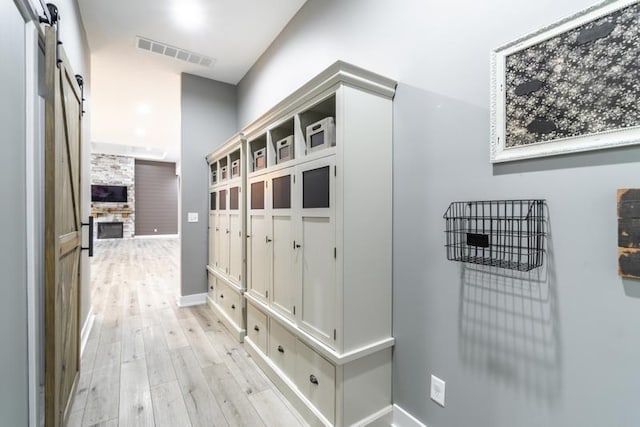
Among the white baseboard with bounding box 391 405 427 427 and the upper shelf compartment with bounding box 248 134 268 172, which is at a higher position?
the upper shelf compartment with bounding box 248 134 268 172

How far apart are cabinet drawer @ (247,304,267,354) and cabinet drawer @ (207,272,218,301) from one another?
117cm

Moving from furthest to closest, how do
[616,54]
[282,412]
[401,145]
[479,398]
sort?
[282,412] < [401,145] < [479,398] < [616,54]

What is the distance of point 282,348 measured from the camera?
203 centimetres

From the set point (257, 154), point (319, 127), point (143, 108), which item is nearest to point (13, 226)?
point (319, 127)

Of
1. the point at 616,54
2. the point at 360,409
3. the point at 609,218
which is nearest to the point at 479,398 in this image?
the point at 360,409

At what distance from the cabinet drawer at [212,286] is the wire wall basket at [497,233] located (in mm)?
3039

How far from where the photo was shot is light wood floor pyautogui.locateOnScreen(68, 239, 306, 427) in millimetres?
1758

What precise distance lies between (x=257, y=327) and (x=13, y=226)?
1.75m

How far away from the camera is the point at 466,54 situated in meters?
1.34

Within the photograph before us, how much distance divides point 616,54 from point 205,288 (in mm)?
4247

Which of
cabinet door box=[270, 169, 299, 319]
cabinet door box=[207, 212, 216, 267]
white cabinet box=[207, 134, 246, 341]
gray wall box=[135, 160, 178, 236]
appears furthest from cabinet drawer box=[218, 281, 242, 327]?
gray wall box=[135, 160, 178, 236]

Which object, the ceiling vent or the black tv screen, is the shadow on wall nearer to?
the ceiling vent

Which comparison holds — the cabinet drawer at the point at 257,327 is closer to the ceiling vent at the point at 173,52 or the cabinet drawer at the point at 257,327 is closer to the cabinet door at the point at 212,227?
the cabinet door at the point at 212,227

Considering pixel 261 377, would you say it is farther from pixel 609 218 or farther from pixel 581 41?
pixel 581 41
